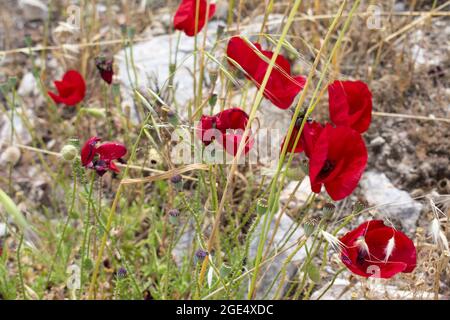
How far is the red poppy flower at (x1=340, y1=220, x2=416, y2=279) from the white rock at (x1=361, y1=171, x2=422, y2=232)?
0.54 meters

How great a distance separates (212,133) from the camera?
3.31 ft

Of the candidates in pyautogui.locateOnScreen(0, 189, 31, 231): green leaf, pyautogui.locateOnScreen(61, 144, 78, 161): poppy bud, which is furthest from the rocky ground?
pyautogui.locateOnScreen(0, 189, 31, 231): green leaf

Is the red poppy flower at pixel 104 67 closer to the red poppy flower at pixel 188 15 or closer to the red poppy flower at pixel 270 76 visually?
the red poppy flower at pixel 188 15

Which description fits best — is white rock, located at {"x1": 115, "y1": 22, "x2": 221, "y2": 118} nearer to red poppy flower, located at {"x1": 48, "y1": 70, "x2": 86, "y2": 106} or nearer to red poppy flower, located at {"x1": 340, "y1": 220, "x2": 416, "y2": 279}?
red poppy flower, located at {"x1": 48, "y1": 70, "x2": 86, "y2": 106}

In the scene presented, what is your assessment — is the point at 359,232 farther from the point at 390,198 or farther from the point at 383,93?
the point at 383,93

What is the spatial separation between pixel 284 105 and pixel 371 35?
1234mm

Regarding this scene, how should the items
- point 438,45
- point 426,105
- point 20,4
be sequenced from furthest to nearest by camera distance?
point 20,4, point 438,45, point 426,105

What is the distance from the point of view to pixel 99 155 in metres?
1.12

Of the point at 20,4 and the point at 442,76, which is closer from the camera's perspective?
the point at 442,76

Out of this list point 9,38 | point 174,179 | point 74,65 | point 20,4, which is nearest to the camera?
point 174,179

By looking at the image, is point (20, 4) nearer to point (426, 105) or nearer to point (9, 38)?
point (9, 38)

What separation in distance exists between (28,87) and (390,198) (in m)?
1.42
